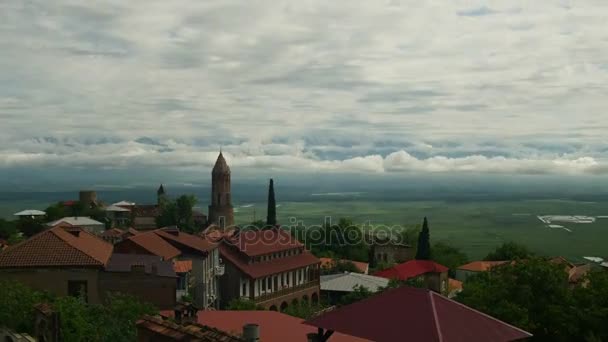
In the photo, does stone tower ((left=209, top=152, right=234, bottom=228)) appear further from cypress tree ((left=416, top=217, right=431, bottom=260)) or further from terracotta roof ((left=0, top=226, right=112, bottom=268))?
terracotta roof ((left=0, top=226, right=112, bottom=268))

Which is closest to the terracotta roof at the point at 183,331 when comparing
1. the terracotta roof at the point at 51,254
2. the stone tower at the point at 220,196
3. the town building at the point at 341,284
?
the terracotta roof at the point at 51,254

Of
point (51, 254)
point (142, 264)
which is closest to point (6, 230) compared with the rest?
point (51, 254)

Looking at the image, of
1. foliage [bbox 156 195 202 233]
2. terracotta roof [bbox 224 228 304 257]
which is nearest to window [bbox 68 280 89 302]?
terracotta roof [bbox 224 228 304 257]

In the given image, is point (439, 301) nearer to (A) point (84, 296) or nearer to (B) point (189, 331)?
(B) point (189, 331)

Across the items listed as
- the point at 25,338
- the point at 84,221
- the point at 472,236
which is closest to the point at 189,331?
the point at 25,338

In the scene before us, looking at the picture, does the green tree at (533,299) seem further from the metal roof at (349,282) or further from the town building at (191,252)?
the metal roof at (349,282)
